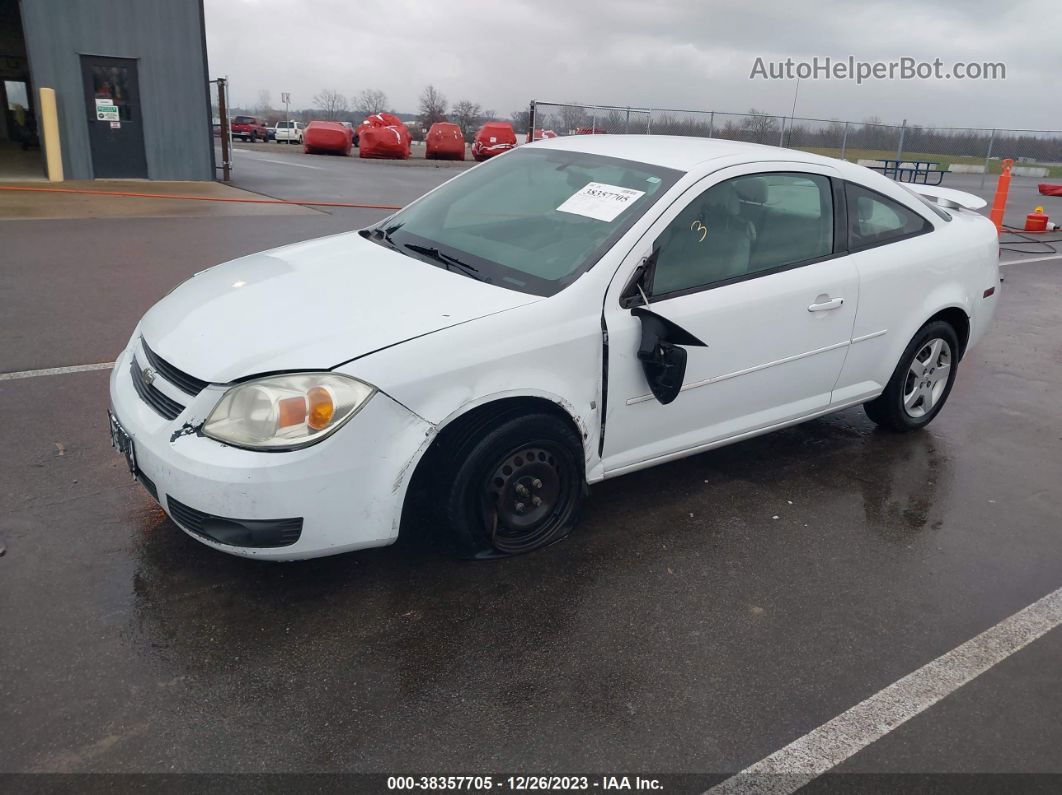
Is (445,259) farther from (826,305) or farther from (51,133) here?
(51,133)

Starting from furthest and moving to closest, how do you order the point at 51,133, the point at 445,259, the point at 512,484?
the point at 51,133 → the point at 445,259 → the point at 512,484

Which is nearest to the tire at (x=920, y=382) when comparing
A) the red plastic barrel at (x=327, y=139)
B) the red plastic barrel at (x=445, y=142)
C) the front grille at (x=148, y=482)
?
the front grille at (x=148, y=482)

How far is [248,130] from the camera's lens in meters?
48.6

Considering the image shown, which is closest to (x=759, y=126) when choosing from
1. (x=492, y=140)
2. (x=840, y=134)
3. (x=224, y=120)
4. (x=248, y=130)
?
(x=840, y=134)

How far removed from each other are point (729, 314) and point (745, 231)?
0.45 metres

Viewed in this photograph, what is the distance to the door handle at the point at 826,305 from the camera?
12.8ft

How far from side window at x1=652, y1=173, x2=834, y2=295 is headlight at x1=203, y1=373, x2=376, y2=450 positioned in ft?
4.50

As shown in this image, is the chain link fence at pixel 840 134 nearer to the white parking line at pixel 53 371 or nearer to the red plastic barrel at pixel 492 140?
the red plastic barrel at pixel 492 140

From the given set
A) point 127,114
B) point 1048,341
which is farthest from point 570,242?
point 127,114

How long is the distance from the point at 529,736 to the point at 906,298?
10.3 feet

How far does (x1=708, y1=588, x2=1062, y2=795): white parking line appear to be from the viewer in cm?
236

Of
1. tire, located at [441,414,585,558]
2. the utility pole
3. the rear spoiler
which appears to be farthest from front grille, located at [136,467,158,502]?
the utility pole

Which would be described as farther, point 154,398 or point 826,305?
point 826,305

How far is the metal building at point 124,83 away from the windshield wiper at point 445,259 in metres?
14.6
